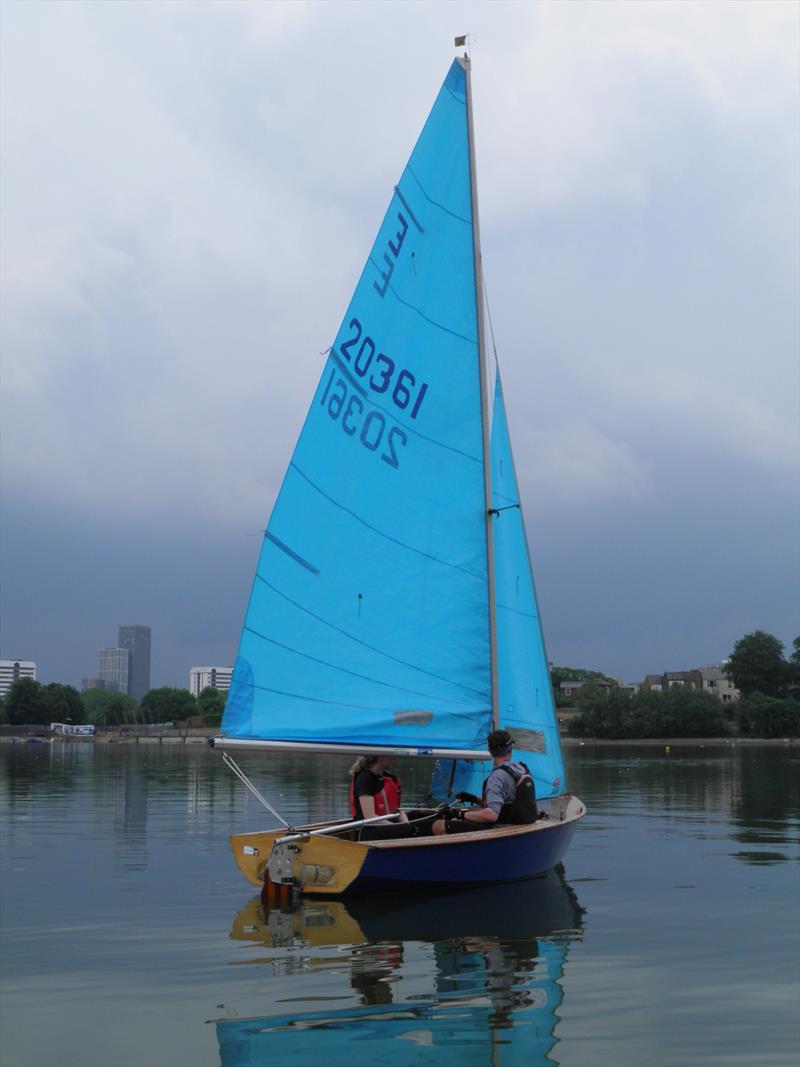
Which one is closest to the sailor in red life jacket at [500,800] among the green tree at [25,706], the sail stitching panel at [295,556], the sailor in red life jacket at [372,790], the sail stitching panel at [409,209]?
the sailor in red life jacket at [372,790]

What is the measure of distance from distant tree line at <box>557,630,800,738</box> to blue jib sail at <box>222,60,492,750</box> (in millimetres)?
107940

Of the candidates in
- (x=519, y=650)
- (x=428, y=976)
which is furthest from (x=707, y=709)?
(x=428, y=976)

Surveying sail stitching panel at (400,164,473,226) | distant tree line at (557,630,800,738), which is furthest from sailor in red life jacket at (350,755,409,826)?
distant tree line at (557,630,800,738)

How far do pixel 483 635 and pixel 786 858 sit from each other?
7344 millimetres

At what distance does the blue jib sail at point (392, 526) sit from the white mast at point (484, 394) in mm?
91

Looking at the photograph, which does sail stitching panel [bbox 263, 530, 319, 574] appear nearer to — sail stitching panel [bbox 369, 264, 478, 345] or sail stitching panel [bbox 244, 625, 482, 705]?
sail stitching panel [bbox 244, 625, 482, 705]

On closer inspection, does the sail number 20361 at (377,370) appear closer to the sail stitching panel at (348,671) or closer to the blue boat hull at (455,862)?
the sail stitching panel at (348,671)

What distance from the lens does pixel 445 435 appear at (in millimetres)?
15219

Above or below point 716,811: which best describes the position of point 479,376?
above

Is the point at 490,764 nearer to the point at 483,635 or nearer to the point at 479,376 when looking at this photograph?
the point at 483,635

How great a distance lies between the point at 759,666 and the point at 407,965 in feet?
454

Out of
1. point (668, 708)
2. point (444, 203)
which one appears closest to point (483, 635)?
point (444, 203)

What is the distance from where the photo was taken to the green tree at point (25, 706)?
194000 mm

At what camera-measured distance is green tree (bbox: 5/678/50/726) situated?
194000mm
